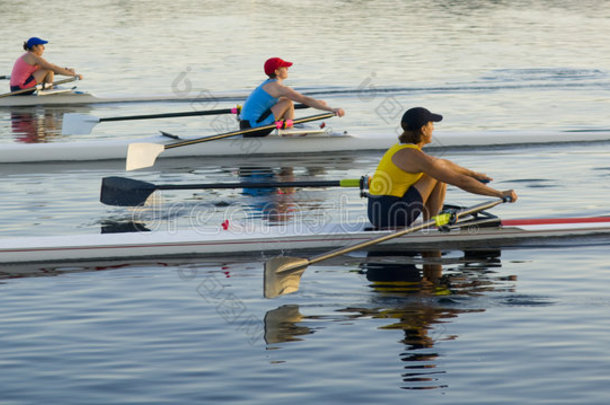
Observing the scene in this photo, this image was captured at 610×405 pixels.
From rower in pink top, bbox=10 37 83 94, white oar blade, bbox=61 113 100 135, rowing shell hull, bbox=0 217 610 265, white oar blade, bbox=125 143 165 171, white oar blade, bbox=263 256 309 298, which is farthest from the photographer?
rower in pink top, bbox=10 37 83 94

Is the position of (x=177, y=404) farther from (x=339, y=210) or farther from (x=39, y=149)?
(x=39, y=149)

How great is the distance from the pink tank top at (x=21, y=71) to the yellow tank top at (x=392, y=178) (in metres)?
13.9

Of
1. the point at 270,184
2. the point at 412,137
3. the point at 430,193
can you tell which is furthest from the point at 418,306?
the point at 270,184

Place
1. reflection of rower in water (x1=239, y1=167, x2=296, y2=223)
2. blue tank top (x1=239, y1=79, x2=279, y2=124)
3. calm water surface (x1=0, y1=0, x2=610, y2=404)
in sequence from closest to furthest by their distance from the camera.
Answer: calm water surface (x1=0, y1=0, x2=610, y2=404) → reflection of rower in water (x1=239, y1=167, x2=296, y2=223) → blue tank top (x1=239, y1=79, x2=279, y2=124)

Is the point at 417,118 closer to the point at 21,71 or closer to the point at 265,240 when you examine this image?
the point at 265,240

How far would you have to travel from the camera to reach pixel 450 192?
509 inches

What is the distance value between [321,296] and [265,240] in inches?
52.3

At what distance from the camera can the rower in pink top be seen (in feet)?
70.0

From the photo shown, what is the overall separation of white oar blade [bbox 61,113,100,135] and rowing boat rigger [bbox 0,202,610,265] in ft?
24.0

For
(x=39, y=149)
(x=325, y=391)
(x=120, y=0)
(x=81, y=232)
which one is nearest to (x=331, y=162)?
(x=39, y=149)

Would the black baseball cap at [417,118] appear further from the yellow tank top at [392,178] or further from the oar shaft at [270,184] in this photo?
the oar shaft at [270,184]

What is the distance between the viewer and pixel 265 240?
961cm

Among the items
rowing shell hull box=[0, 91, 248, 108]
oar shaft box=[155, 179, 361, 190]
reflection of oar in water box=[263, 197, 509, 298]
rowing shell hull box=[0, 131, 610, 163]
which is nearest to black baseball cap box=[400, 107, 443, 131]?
reflection of oar in water box=[263, 197, 509, 298]

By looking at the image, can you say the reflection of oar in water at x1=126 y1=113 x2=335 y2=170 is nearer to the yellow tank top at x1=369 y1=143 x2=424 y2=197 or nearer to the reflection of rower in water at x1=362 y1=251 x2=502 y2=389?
the reflection of rower in water at x1=362 y1=251 x2=502 y2=389
